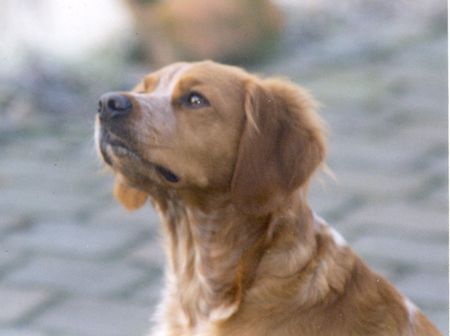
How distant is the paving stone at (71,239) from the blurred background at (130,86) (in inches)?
0.5

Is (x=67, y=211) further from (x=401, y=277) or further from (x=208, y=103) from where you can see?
(x=208, y=103)

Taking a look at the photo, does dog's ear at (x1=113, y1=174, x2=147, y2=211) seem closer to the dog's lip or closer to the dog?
the dog

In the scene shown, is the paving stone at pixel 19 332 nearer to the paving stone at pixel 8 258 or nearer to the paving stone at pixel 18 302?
the paving stone at pixel 18 302

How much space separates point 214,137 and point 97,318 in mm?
1909

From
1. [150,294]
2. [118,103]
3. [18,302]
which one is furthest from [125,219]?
[118,103]

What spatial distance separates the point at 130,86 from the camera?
32.7ft

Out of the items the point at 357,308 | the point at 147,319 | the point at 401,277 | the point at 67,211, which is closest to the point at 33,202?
the point at 67,211

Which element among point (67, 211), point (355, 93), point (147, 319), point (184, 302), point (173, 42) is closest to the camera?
point (184, 302)

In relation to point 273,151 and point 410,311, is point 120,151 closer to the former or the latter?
point 273,151

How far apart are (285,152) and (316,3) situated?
10484 millimetres

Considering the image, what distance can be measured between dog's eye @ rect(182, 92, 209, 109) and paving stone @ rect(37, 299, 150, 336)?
70.9 inches

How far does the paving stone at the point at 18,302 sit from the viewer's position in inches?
223

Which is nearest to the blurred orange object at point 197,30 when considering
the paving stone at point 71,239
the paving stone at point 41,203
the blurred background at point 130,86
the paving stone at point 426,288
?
the blurred background at point 130,86

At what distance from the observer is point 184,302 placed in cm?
427
